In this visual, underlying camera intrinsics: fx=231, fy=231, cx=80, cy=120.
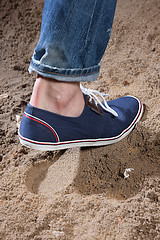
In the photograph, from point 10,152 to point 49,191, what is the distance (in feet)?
1.04

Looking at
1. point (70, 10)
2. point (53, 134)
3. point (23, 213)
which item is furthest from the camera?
point (53, 134)

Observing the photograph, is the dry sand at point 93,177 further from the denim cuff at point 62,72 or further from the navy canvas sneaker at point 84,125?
the denim cuff at point 62,72

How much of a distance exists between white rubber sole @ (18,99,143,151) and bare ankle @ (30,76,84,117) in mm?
152

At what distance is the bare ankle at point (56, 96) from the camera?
0.94 meters

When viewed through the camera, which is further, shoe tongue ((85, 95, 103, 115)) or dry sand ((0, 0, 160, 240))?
shoe tongue ((85, 95, 103, 115))

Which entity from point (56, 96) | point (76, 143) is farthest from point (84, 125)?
point (56, 96)

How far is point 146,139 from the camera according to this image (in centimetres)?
116

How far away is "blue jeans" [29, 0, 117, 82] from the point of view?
79 centimetres

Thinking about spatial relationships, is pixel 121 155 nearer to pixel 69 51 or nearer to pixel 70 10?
pixel 69 51

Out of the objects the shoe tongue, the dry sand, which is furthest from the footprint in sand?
the shoe tongue

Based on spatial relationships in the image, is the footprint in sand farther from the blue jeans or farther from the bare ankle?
the blue jeans

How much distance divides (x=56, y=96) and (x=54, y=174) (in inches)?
14.7

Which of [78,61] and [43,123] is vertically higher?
[78,61]

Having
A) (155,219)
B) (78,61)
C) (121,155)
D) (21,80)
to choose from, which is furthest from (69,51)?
(21,80)
